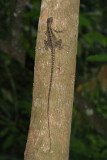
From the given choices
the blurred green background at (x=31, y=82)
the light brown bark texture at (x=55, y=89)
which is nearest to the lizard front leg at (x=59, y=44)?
the light brown bark texture at (x=55, y=89)

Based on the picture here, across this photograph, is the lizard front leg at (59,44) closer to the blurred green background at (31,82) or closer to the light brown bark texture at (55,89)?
the light brown bark texture at (55,89)

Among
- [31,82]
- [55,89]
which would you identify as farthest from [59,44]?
[31,82]

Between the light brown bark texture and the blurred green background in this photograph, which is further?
the blurred green background

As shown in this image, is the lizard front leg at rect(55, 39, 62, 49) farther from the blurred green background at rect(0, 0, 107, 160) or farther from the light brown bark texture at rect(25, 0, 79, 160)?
the blurred green background at rect(0, 0, 107, 160)

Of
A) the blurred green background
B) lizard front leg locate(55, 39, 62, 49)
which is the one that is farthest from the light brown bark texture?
the blurred green background

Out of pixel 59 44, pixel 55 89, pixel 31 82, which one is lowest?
pixel 31 82

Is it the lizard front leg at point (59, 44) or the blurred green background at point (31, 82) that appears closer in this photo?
the lizard front leg at point (59, 44)

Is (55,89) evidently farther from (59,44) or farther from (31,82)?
(31,82)
